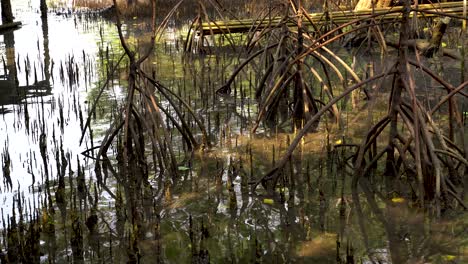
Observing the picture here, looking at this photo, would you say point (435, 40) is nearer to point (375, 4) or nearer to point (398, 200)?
point (375, 4)

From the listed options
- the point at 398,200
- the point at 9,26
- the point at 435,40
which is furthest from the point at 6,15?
the point at 398,200

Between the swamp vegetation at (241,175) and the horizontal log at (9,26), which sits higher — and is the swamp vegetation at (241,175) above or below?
below

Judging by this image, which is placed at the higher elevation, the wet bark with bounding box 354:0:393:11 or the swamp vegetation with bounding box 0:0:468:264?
the wet bark with bounding box 354:0:393:11

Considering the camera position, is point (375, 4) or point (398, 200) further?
point (375, 4)

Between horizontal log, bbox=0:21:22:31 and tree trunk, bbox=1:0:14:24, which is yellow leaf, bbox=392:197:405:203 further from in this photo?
tree trunk, bbox=1:0:14:24

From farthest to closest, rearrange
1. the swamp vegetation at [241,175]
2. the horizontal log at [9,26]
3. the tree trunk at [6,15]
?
the tree trunk at [6,15]
the horizontal log at [9,26]
the swamp vegetation at [241,175]

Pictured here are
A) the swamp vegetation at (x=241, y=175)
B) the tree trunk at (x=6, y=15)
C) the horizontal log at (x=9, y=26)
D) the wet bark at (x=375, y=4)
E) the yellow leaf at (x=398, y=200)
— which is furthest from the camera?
the tree trunk at (x=6, y=15)

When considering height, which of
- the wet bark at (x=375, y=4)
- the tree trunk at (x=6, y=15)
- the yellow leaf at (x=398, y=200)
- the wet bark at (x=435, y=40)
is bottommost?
the yellow leaf at (x=398, y=200)

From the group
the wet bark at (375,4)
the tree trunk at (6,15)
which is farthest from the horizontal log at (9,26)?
the wet bark at (375,4)

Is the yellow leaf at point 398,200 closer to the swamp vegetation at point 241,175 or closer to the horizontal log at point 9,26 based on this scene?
the swamp vegetation at point 241,175

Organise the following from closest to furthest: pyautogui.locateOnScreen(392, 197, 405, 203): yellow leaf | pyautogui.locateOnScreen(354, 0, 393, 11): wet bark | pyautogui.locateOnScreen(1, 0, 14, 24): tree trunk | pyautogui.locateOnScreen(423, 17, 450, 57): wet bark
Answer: pyautogui.locateOnScreen(392, 197, 405, 203): yellow leaf < pyautogui.locateOnScreen(423, 17, 450, 57): wet bark < pyautogui.locateOnScreen(354, 0, 393, 11): wet bark < pyautogui.locateOnScreen(1, 0, 14, 24): tree trunk

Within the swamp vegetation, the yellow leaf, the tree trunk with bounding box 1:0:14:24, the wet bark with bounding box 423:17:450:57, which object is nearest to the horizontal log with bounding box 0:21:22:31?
the tree trunk with bounding box 1:0:14:24

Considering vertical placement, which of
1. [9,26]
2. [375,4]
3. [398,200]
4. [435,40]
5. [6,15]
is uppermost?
[375,4]

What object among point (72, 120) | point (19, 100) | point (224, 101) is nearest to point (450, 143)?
point (224, 101)
